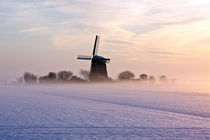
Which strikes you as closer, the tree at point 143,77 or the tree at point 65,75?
the tree at point 65,75

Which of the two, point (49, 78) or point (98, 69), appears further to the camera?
point (49, 78)

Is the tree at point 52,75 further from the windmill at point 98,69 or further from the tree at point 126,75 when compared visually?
the windmill at point 98,69

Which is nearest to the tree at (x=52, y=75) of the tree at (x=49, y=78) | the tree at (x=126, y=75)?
the tree at (x=49, y=78)

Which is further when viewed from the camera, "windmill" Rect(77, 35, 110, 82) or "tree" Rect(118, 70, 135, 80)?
"tree" Rect(118, 70, 135, 80)

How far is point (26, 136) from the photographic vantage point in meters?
7.92

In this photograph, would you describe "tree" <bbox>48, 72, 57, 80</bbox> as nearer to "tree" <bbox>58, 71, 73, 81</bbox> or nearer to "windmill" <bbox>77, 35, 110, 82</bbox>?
"tree" <bbox>58, 71, 73, 81</bbox>

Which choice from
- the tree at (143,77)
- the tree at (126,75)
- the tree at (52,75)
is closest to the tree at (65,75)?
the tree at (52,75)

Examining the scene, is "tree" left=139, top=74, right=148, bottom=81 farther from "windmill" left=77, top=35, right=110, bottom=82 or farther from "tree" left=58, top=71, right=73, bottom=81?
"windmill" left=77, top=35, right=110, bottom=82

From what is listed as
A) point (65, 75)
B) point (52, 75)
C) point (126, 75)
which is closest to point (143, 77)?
point (126, 75)

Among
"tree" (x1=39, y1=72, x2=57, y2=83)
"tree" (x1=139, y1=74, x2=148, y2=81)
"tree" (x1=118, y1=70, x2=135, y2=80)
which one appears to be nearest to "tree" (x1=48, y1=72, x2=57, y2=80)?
"tree" (x1=39, y1=72, x2=57, y2=83)

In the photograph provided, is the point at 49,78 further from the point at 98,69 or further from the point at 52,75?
the point at 98,69

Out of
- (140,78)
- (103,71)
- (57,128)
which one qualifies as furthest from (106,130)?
(140,78)

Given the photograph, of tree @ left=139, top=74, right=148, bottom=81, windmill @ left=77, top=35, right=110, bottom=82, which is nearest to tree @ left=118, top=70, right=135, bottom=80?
tree @ left=139, top=74, right=148, bottom=81

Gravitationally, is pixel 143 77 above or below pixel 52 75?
below
